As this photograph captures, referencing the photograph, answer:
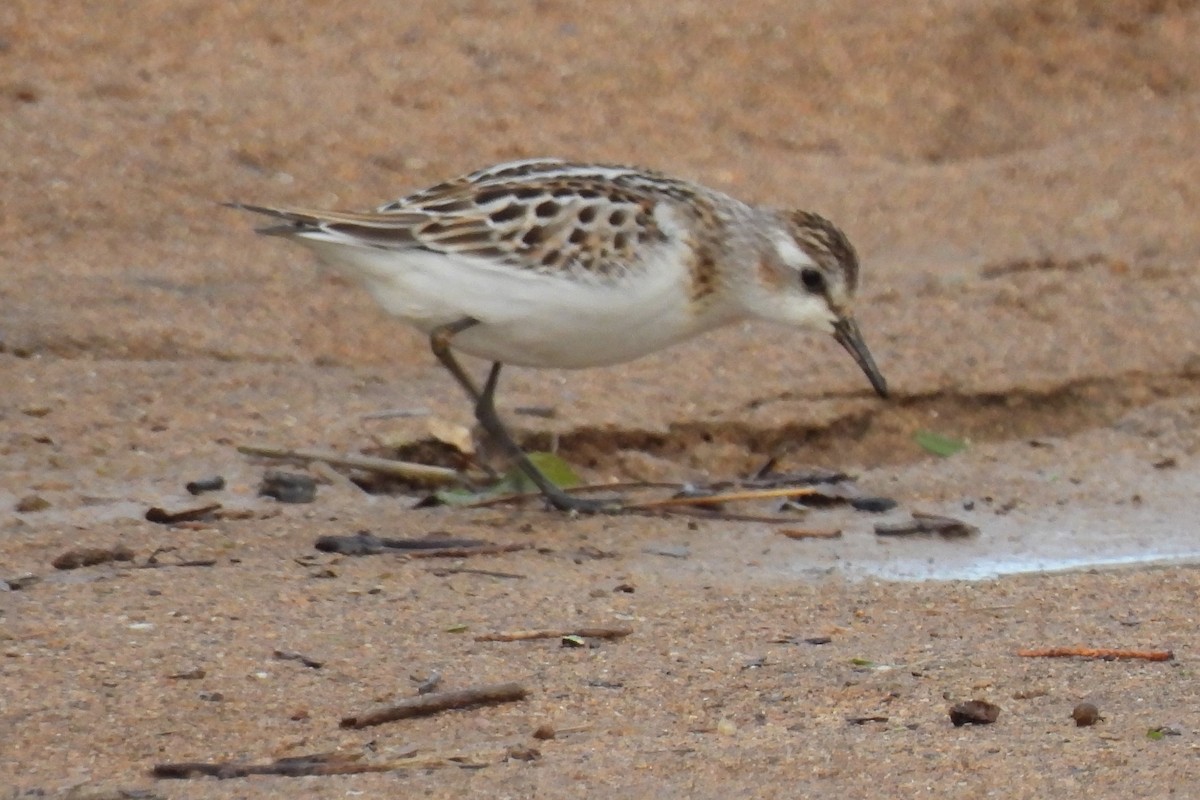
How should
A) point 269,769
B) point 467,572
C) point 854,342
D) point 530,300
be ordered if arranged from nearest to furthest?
point 269,769 < point 467,572 < point 530,300 < point 854,342

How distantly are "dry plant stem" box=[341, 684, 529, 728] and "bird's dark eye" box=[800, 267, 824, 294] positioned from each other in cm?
275

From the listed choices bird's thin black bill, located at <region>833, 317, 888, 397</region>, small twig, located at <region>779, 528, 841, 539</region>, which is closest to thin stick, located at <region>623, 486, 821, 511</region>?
small twig, located at <region>779, 528, 841, 539</region>

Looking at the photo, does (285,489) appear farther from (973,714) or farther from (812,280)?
(973,714)

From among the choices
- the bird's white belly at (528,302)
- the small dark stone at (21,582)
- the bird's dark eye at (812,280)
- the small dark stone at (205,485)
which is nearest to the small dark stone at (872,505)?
the bird's dark eye at (812,280)

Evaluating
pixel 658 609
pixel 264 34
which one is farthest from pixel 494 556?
pixel 264 34

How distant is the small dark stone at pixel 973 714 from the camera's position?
14.7 feet

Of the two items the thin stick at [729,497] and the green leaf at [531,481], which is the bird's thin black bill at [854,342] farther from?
the green leaf at [531,481]

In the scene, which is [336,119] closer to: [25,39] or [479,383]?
[25,39]

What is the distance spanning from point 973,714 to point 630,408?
342 centimetres

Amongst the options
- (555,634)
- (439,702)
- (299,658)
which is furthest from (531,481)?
(439,702)

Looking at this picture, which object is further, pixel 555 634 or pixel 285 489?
pixel 285 489

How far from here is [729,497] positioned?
6934 millimetres

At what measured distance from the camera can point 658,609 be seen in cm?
554

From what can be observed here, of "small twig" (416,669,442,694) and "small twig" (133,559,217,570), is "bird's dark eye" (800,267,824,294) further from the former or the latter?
"small twig" (416,669,442,694)
